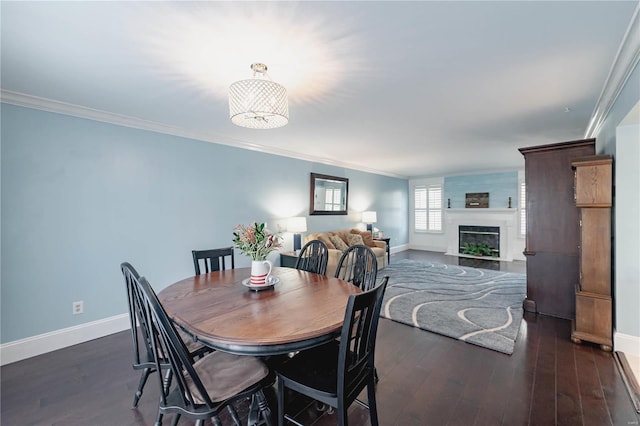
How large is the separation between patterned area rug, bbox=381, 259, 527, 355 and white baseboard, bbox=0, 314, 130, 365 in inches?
123

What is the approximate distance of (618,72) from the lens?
2.11m

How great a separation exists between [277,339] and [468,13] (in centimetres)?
199

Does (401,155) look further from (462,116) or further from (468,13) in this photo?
(468,13)

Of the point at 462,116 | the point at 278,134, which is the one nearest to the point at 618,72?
the point at 462,116

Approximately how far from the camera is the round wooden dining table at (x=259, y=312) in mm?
1284

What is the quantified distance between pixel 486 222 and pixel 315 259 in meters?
6.43

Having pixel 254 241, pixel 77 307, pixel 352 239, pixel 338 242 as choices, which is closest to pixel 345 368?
pixel 254 241

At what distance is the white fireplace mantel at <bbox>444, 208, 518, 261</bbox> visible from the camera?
7062 mm

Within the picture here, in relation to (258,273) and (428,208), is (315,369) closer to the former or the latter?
(258,273)

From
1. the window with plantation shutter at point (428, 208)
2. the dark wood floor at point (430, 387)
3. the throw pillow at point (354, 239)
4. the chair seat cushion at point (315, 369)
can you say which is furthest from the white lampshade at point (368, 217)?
the chair seat cushion at point (315, 369)

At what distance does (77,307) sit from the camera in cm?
281

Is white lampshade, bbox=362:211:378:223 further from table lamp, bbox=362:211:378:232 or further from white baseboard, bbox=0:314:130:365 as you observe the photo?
white baseboard, bbox=0:314:130:365

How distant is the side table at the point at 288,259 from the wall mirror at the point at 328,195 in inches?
40.7

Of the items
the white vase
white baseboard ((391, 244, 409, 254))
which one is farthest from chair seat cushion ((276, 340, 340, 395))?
white baseboard ((391, 244, 409, 254))
